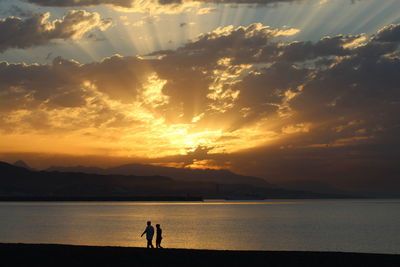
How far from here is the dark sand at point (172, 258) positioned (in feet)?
99.9

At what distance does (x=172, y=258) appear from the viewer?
32375 mm

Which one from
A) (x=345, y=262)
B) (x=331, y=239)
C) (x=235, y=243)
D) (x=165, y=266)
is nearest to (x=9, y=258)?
(x=165, y=266)

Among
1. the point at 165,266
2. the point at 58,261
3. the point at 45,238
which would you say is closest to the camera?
the point at 165,266

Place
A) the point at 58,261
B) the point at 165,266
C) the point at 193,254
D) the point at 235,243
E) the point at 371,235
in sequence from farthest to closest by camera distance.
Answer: the point at 371,235
the point at 235,243
the point at 193,254
the point at 58,261
the point at 165,266

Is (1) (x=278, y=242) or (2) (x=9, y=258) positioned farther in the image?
(1) (x=278, y=242)

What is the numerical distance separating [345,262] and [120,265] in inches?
511

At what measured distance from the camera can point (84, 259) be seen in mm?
32281

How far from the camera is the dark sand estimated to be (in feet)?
99.9

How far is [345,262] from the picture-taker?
103 ft

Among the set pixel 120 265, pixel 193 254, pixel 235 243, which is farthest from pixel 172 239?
pixel 120 265

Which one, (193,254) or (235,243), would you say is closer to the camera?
(193,254)

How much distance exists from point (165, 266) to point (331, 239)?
55.7 m

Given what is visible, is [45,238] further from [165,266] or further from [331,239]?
[165,266]

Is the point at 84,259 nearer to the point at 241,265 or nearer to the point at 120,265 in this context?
the point at 120,265
